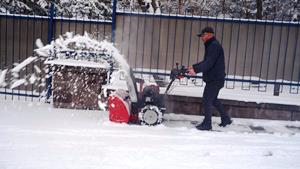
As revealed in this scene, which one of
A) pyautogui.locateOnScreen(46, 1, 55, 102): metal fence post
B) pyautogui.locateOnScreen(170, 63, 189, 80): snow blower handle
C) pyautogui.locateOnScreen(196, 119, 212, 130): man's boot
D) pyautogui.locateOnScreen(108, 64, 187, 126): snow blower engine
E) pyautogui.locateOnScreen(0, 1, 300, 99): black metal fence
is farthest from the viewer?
pyautogui.locateOnScreen(46, 1, 55, 102): metal fence post

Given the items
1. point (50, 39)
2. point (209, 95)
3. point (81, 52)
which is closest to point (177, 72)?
point (209, 95)

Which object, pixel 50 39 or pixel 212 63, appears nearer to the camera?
pixel 212 63

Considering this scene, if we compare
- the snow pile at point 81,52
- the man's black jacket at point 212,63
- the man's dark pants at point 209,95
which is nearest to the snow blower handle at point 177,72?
the man's black jacket at point 212,63

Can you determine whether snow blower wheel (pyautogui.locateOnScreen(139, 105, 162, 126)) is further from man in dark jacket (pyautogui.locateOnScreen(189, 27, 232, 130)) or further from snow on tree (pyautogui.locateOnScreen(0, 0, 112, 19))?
snow on tree (pyautogui.locateOnScreen(0, 0, 112, 19))

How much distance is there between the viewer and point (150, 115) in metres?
8.51

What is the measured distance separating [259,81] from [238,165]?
3.92m

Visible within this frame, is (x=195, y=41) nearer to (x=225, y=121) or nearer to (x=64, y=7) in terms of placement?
(x=225, y=121)

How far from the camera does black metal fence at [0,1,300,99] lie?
10.0m

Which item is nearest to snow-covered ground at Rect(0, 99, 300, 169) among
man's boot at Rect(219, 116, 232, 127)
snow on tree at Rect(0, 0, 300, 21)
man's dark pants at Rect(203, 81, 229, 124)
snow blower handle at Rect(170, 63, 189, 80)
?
man's boot at Rect(219, 116, 232, 127)

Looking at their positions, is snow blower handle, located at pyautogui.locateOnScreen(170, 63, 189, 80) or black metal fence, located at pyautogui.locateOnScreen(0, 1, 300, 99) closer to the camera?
snow blower handle, located at pyautogui.locateOnScreen(170, 63, 189, 80)

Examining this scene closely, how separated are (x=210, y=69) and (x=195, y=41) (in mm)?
1848

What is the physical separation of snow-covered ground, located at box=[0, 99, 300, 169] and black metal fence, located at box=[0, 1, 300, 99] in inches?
48.6

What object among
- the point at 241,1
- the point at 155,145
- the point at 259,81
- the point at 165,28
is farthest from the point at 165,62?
the point at 241,1

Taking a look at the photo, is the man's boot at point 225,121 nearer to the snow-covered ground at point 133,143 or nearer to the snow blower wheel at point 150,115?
the snow-covered ground at point 133,143
